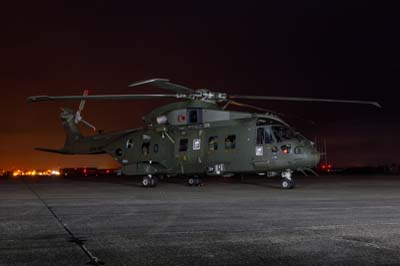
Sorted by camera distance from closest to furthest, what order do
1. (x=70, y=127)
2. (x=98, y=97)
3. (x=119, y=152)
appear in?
(x=98, y=97)
(x=119, y=152)
(x=70, y=127)

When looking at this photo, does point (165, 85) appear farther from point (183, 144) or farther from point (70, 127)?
point (70, 127)

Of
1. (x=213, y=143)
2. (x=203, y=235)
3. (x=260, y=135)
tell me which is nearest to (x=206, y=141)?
(x=213, y=143)

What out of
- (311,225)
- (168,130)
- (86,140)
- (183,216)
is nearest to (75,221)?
(183,216)

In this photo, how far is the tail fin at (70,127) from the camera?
105 ft

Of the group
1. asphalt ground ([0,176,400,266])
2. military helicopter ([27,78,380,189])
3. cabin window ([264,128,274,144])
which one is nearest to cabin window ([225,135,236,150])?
military helicopter ([27,78,380,189])

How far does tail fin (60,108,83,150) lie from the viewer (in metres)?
31.9

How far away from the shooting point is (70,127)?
32594 mm

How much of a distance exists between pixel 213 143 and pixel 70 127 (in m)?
13.2

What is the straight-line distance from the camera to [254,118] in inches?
885

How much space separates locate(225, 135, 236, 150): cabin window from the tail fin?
41.2 feet

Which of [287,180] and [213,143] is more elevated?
[213,143]

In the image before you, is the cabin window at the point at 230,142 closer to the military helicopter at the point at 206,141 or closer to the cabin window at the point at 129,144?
the military helicopter at the point at 206,141

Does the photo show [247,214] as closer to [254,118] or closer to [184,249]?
[184,249]

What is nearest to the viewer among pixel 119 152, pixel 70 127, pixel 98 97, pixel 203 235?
pixel 203 235
